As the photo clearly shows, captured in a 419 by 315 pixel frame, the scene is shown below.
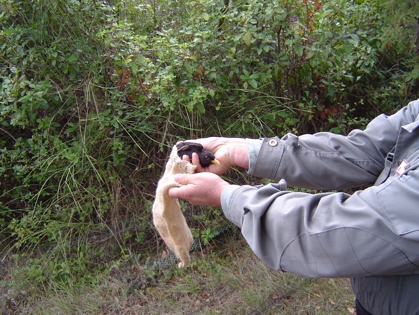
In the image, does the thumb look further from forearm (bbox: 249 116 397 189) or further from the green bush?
the green bush

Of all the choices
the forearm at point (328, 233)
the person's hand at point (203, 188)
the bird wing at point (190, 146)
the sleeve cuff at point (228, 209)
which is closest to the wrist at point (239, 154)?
the bird wing at point (190, 146)

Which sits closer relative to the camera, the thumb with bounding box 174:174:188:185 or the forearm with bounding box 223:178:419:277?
the forearm with bounding box 223:178:419:277

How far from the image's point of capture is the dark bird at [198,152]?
1936 mm

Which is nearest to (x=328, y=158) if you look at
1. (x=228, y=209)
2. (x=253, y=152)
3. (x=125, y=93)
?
(x=253, y=152)

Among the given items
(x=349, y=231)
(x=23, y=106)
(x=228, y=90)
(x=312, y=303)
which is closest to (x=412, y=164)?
(x=349, y=231)

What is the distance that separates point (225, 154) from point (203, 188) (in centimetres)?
46

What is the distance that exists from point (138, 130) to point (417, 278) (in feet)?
8.85

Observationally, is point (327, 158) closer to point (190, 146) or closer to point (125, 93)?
point (190, 146)

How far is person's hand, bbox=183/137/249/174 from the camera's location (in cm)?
192

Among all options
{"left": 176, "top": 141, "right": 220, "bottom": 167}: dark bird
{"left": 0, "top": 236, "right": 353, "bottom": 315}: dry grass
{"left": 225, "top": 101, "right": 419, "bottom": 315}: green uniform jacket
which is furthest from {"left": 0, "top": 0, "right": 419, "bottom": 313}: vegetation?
{"left": 225, "top": 101, "right": 419, "bottom": 315}: green uniform jacket

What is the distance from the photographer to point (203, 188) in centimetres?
156

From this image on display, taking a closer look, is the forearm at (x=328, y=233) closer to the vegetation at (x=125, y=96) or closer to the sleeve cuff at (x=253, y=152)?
the sleeve cuff at (x=253, y=152)

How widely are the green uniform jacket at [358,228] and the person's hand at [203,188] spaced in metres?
0.09

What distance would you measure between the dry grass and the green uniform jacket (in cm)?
144
